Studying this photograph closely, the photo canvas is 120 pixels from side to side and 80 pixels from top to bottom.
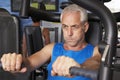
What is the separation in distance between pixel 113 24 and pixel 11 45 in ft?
4.75

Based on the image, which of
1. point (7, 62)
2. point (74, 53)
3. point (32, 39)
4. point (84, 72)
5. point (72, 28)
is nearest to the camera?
point (84, 72)

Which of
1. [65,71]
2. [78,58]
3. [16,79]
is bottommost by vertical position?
[16,79]

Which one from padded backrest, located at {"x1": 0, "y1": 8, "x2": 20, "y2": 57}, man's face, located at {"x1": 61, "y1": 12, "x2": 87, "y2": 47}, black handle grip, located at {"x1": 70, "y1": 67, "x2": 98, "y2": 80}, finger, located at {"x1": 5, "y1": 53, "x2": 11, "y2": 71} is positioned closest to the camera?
black handle grip, located at {"x1": 70, "y1": 67, "x2": 98, "y2": 80}

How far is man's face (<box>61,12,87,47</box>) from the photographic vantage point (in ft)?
5.85

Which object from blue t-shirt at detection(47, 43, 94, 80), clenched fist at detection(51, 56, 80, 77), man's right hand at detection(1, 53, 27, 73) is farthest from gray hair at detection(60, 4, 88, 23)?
clenched fist at detection(51, 56, 80, 77)

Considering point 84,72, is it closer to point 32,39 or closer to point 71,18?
point 71,18

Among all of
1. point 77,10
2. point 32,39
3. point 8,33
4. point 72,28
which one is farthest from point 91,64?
point 8,33

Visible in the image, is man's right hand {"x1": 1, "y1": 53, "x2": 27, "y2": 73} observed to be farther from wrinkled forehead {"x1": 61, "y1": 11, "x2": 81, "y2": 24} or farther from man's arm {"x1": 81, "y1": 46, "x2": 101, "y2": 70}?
wrinkled forehead {"x1": 61, "y1": 11, "x2": 81, "y2": 24}

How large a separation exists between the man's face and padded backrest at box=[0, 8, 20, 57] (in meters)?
0.49

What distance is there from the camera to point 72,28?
1.83m

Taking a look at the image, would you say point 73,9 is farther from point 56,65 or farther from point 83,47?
point 56,65

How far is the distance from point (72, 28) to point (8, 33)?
25.9 inches

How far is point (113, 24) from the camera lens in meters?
0.85

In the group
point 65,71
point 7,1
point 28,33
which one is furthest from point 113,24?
point 7,1
